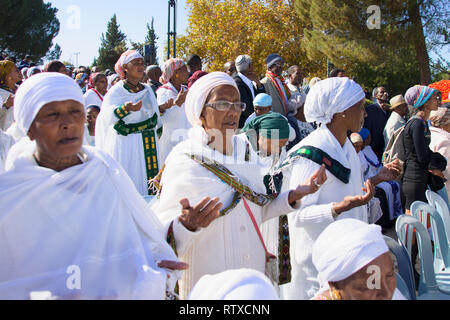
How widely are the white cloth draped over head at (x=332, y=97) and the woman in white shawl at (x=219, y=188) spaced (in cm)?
65

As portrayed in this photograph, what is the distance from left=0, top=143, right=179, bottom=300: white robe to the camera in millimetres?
2008

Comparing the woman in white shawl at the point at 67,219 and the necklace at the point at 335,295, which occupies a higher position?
the woman in white shawl at the point at 67,219

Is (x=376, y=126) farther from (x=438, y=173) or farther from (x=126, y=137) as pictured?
(x=126, y=137)

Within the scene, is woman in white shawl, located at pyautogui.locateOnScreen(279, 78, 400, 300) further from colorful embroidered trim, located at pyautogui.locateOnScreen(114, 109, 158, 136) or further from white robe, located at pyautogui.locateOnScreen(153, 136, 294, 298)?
colorful embroidered trim, located at pyautogui.locateOnScreen(114, 109, 158, 136)

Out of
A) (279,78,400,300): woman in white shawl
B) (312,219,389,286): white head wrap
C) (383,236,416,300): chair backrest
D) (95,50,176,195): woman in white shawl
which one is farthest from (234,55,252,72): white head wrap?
(312,219,389,286): white head wrap

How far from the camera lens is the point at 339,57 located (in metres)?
19.2

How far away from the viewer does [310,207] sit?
10.2 feet

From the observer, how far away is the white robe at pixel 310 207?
10.3 feet

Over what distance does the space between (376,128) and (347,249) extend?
697 cm

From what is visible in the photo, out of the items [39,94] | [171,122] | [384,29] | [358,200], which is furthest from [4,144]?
[384,29]

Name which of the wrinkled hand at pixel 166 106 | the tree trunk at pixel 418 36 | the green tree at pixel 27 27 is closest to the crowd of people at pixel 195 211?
the wrinkled hand at pixel 166 106

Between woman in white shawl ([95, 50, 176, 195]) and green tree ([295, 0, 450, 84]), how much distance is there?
449 inches

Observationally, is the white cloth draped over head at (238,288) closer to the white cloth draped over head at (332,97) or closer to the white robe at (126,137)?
the white cloth draped over head at (332,97)
